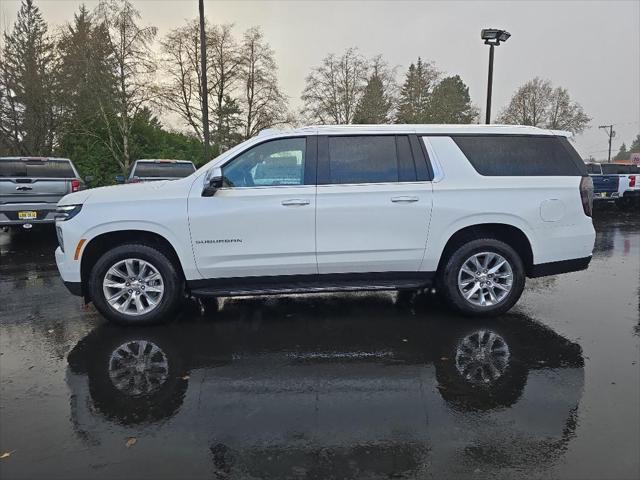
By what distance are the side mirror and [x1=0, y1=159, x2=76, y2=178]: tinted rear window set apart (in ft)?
24.4

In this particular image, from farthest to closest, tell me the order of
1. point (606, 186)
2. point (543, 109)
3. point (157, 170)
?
point (543, 109) < point (606, 186) < point (157, 170)

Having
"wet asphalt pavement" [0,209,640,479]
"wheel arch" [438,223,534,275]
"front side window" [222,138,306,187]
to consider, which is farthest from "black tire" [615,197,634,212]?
"front side window" [222,138,306,187]

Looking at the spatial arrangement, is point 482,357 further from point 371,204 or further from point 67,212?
point 67,212

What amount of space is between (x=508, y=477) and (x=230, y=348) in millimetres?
2609

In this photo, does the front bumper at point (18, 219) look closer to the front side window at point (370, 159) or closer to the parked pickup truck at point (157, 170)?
the parked pickup truck at point (157, 170)

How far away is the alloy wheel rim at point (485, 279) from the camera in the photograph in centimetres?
523

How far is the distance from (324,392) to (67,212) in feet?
10.6

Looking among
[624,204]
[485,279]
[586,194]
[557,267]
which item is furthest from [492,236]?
[624,204]

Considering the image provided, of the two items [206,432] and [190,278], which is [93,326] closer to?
[190,278]

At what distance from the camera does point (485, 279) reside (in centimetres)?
525

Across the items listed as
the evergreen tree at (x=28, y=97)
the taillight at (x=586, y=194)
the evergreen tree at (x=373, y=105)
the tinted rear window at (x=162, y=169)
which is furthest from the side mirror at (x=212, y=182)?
the evergreen tree at (x=373, y=105)

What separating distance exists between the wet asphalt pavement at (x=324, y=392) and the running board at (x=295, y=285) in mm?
376

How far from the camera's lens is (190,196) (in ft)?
16.0

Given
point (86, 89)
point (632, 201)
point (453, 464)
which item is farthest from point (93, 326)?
point (86, 89)
